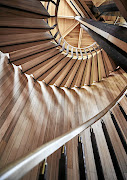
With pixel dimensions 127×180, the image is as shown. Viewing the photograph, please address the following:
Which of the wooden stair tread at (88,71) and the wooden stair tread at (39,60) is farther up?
the wooden stair tread at (88,71)

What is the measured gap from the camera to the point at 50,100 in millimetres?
3877

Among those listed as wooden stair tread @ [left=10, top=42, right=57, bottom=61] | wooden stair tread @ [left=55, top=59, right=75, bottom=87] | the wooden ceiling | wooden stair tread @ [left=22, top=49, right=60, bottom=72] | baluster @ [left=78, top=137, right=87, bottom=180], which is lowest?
baluster @ [left=78, top=137, right=87, bottom=180]

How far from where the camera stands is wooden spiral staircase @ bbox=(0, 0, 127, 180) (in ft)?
4.84

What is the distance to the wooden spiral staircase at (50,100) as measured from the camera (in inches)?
58.1

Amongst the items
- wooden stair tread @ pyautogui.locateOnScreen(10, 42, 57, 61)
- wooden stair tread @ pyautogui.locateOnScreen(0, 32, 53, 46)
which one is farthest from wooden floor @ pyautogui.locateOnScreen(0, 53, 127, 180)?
wooden stair tread @ pyautogui.locateOnScreen(0, 32, 53, 46)

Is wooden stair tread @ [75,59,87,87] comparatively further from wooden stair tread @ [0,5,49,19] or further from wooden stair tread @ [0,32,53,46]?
wooden stair tread @ [0,5,49,19]

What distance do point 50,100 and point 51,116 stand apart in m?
0.63

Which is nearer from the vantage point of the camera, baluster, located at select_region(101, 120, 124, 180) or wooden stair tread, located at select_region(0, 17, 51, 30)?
baluster, located at select_region(101, 120, 124, 180)

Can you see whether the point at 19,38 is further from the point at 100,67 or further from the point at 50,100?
the point at 100,67

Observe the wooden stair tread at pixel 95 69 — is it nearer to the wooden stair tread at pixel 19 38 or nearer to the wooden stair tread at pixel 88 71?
the wooden stair tread at pixel 88 71

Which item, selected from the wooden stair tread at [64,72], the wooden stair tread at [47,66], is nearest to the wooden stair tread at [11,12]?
the wooden stair tread at [47,66]

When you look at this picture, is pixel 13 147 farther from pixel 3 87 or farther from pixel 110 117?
→ pixel 110 117

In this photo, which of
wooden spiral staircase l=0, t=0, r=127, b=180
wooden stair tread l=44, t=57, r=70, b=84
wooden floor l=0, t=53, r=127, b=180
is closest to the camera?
wooden spiral staircase l=0, t=0, r=127, b=180

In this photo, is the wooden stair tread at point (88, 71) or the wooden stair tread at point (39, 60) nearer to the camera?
the wooden stair tread at point (39, 60)
